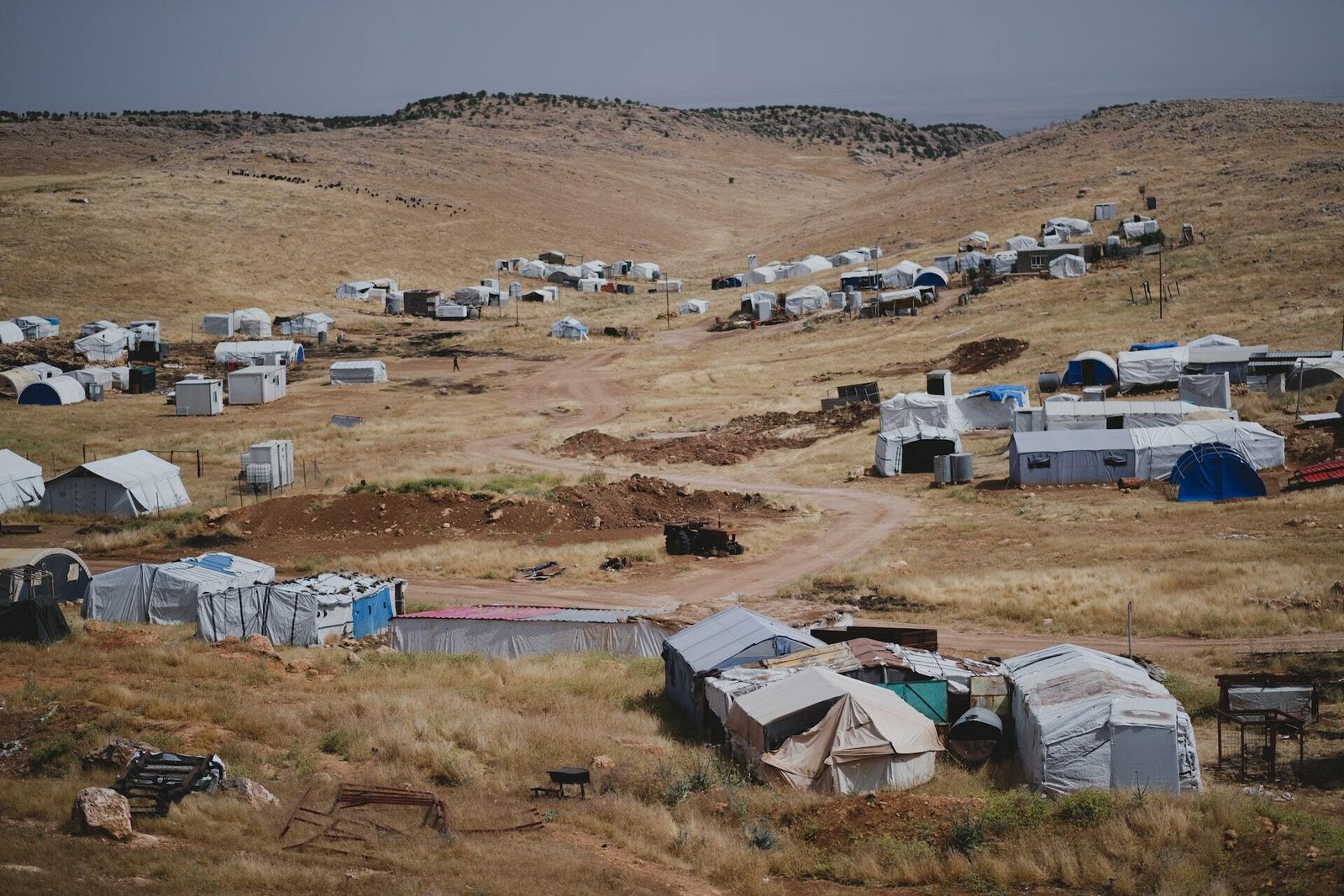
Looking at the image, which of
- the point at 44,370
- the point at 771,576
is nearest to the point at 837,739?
the point at 771,576

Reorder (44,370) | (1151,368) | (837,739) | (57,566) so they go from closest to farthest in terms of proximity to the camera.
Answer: (837,739), (57,566), (1151,368), (44,370)

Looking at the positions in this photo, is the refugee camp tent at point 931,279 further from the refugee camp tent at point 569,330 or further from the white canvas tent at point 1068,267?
the refugee camp tent at point 569,330

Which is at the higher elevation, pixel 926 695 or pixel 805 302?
pixel 805 302

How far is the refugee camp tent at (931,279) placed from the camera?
9662 cm

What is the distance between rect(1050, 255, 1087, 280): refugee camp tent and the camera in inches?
3605

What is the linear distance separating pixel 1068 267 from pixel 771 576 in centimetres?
6340

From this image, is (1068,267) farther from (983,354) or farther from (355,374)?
(355,374)

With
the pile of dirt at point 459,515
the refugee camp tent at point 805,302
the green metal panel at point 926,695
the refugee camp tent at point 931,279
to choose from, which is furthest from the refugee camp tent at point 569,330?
the green metal panel at point 926,695

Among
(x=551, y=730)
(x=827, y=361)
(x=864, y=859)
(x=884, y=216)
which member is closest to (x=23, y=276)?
(x=827, y=361)

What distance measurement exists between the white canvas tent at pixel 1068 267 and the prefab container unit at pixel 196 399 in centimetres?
5784

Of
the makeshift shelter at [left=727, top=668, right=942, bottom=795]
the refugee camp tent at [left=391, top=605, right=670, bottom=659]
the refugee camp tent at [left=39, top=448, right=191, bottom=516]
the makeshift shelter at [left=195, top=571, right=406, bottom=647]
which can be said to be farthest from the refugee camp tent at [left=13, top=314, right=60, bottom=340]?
the makeshift shelter at [left=727, top=668, right=942, bottom=795]

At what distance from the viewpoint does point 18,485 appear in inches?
1865

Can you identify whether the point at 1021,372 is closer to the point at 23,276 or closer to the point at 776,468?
the point at 776,468

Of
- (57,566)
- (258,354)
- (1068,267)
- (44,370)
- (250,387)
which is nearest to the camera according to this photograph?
(57,566)
